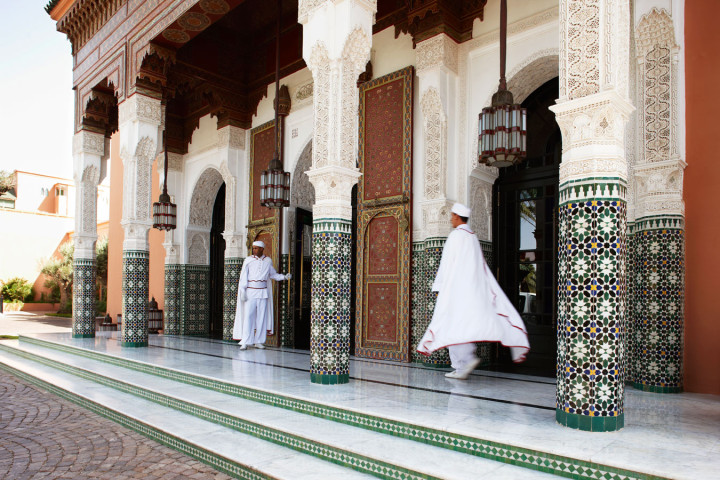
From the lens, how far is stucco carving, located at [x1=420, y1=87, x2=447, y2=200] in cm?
487

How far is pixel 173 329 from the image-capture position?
859 centimetres

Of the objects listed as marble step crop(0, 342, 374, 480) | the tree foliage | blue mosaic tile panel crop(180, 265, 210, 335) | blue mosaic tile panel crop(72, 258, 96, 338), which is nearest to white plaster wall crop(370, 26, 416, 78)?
marble step crop(0, 342, 374, 480)

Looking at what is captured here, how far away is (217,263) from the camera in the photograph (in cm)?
890

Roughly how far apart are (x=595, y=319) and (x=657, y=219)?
152 centimetres

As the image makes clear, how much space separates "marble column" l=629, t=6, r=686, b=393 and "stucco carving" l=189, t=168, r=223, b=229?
640cm

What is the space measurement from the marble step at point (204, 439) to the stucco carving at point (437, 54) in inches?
140

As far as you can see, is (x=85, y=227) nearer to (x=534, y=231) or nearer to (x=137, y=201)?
(x=137, y=201)

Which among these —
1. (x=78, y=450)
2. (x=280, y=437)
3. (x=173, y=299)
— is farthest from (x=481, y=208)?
(x=173, y=299)

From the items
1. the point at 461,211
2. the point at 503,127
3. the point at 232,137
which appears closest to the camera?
the point at 503,127

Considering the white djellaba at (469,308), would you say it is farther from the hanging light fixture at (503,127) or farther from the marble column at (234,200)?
the marble column at (234,200)

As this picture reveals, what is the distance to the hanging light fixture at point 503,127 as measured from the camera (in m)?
3.72

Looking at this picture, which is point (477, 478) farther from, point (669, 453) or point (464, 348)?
point (464, 348)

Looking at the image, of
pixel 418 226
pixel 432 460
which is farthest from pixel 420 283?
pixel 432 460

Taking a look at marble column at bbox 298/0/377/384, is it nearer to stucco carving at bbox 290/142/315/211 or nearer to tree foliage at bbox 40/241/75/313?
stucco carving at bbox 290/142/315/211
